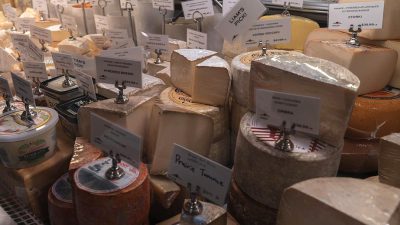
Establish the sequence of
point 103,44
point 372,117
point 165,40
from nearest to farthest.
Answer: point 372,117 → point 165,40 → point 103,44

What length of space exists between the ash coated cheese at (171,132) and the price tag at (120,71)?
115mm

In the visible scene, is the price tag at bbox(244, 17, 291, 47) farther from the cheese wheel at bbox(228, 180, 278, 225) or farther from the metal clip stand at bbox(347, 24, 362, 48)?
the cheese wheel at bbox(228, 180, 278, 225)

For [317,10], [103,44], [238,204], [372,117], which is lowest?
[238,204]

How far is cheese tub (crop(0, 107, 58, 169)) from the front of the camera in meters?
1.16

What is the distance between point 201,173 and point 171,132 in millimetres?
288

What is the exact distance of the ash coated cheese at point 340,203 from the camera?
27.7 inches

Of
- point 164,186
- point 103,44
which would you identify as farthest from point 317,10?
point 164,186

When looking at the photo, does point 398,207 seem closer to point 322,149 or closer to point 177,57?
point 322,149

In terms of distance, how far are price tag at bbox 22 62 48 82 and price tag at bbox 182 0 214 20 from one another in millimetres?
843

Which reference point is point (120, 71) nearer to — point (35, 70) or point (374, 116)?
point (35, 70)

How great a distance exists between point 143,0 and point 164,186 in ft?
5.12

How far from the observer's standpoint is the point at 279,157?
3.28ft

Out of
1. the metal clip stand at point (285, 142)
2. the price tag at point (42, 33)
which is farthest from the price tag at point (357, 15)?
the price tag at point (42, 33)

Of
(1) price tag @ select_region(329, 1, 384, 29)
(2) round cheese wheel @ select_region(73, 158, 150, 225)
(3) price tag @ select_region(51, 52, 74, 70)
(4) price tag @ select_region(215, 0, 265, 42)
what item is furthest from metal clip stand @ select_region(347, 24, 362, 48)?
(3) price tag @ select_region(51, 52, 74, 70)
